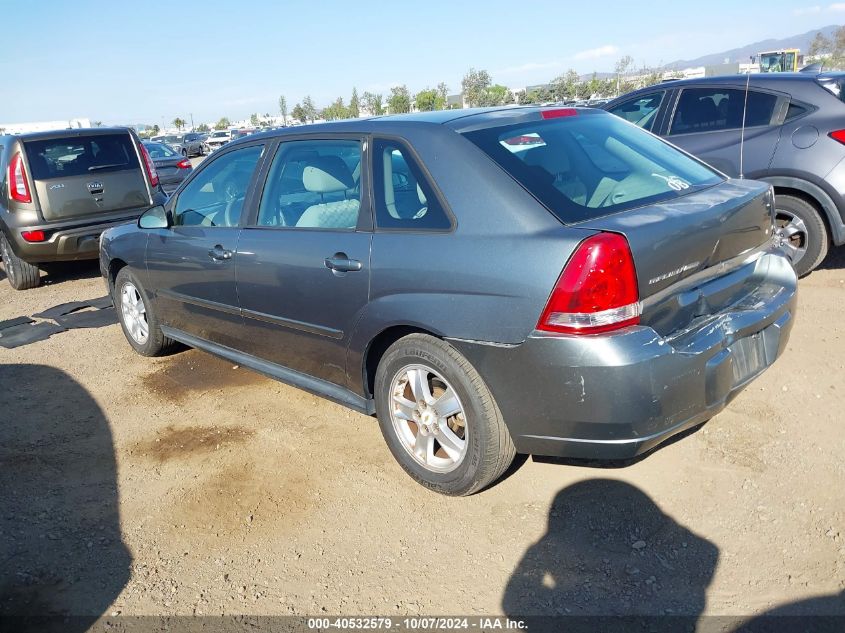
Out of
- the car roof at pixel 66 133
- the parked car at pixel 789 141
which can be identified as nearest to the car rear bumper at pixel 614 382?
the parked car at pixel 789 141

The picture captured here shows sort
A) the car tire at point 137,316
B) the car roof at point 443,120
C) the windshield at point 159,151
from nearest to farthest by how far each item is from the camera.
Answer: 1. the car roof at point 443,120
2. the car tire at point 137,316
3. the windshield at point 159,151

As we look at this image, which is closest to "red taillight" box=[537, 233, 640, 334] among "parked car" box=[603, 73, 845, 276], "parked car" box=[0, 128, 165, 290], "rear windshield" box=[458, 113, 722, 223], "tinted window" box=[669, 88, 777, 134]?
"rear windshield" box=[458, 113, 722, 223]

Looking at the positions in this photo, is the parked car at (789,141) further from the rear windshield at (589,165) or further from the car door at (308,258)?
the car door at (308,258)

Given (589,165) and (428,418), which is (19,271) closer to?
(428,418)

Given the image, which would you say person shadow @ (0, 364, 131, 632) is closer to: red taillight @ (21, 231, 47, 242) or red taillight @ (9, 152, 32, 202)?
red taillight @ (21, 231, 47, 242)

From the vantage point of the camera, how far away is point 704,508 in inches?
118

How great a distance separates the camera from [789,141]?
5730mm

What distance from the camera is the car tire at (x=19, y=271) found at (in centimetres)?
809

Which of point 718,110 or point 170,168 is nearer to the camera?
point 718,110

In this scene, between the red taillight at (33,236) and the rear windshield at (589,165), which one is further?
the red taillight at (33,236)

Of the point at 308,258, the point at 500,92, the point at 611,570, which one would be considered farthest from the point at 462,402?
the point at 500,92

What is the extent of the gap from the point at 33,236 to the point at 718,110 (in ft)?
23.0

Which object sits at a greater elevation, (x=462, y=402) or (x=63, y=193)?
(x=63, y=193)

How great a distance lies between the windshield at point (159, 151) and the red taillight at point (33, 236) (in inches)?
335
